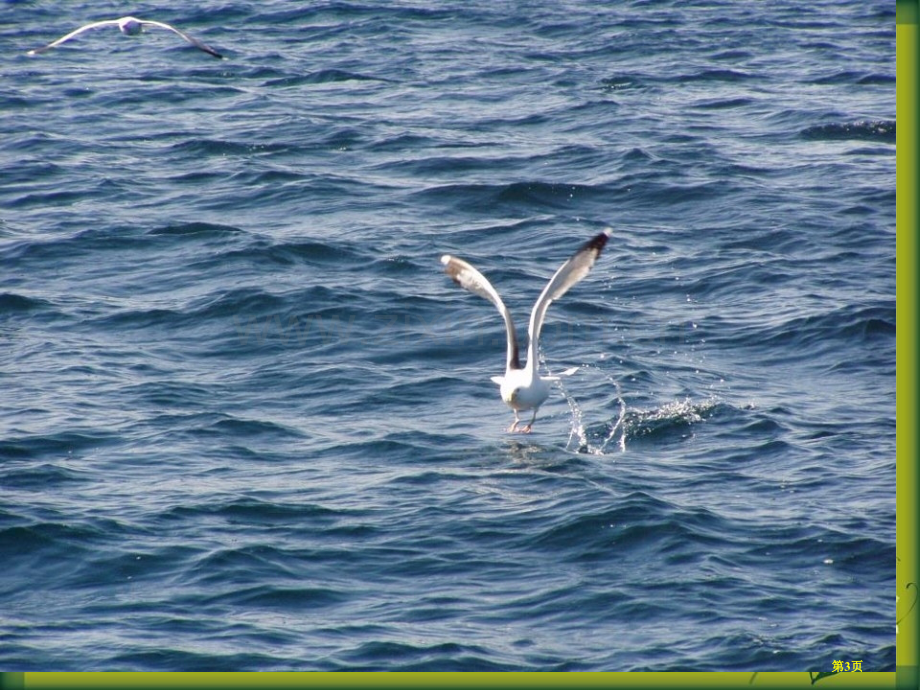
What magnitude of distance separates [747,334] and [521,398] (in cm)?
489

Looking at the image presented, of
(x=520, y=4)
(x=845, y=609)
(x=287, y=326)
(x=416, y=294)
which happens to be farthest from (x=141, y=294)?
(x=520, y=4)

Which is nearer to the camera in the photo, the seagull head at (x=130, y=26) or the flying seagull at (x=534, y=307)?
the flying seagull at (x=534, y=307)

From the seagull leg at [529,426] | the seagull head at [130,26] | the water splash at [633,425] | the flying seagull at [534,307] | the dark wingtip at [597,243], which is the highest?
the seagull head at [130,26]

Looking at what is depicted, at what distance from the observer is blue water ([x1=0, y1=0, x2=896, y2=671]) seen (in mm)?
11602

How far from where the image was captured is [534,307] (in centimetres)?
1394

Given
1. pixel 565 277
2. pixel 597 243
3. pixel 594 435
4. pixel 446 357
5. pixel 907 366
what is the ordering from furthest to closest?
pixel 446 357, pixel 594 435, pixel 565 277, pixel 597 243, pixel 907 366

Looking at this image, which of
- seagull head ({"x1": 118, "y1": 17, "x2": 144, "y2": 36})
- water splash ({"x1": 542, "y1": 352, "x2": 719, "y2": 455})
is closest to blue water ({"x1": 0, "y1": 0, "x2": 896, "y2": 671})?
water splash ({"x1": 542, "y1": 352, "x2": 719, "y2": 455})

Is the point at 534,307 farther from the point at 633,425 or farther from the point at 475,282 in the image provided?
the point at 633,425

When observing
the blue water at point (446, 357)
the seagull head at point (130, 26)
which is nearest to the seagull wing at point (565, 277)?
the blue water at point (446, 357)

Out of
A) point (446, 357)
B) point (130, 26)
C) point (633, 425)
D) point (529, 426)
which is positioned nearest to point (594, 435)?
point (633, 425)

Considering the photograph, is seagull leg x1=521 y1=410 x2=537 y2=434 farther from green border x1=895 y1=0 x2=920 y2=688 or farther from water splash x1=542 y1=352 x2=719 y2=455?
green border x1=895 y1=0 x2=920 y2=688

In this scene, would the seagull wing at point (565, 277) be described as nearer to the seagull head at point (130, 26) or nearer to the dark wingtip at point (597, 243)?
the dark wingtip at point (597, 243)

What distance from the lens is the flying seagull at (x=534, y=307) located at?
13.7 metres

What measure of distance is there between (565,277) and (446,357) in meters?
4.08
